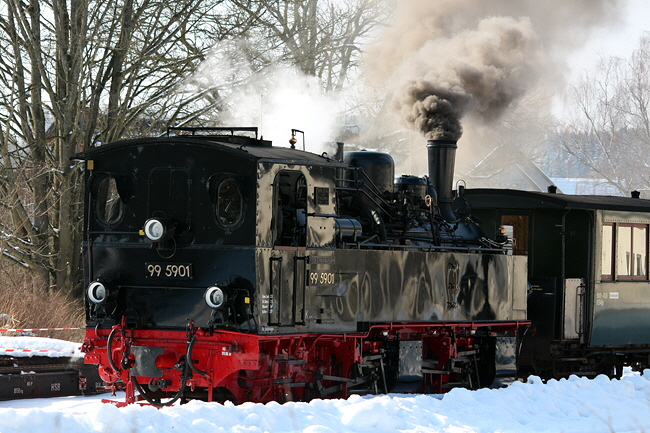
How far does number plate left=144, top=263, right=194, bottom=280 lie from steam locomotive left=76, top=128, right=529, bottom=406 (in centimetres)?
2

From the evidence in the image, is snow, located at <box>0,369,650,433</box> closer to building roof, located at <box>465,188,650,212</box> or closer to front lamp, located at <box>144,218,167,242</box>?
front lamp, located at <box>144,218,167,242</box>

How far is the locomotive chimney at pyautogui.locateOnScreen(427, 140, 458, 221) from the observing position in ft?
41.2

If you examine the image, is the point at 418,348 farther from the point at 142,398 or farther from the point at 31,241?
the point at 31,241

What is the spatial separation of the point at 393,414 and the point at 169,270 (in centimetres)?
271

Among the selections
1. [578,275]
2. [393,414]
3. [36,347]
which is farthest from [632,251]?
[36,347]

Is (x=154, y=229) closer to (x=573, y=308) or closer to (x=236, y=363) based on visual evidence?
(x=236, y=363)

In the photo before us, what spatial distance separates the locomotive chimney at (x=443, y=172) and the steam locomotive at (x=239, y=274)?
1.86m

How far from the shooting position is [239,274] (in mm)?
8891

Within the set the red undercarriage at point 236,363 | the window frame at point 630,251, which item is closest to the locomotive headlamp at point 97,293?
the red undercarriage at point 236,363

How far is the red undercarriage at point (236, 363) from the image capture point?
8.92 m

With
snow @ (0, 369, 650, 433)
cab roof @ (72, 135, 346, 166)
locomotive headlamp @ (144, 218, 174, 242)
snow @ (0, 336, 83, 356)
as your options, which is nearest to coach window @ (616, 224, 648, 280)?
snow @ (0, 369, 650, 433)

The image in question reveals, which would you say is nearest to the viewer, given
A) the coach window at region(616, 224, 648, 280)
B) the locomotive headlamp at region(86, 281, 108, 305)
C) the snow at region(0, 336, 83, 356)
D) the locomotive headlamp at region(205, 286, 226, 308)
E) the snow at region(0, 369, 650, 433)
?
the snow at region(0, 369, 650, 433)

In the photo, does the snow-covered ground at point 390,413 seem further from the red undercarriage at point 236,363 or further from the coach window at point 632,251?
the coach window at point 632,251

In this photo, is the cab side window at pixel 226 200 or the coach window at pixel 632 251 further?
the coach window at pixel 632 251
